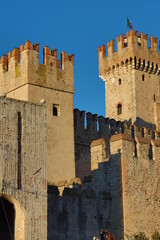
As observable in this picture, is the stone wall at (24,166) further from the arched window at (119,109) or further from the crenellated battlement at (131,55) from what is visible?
the crenellated battlement at (131,55)

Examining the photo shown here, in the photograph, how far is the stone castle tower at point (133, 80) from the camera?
4616 cm

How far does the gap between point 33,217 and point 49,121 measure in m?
10.8

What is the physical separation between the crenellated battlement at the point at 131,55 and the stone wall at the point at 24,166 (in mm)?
23538

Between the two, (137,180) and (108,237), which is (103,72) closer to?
(137,180)

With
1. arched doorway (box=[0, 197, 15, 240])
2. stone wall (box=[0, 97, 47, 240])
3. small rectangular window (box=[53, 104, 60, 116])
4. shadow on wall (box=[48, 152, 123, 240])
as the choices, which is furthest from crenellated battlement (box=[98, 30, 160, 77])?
arched doorway (box=[0, 197, 15, 240])

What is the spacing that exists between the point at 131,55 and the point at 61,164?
15586mm

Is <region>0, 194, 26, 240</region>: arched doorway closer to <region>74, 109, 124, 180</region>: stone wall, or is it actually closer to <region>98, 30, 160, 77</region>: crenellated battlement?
<region>74, 109, 124, 180</region>: stone wall

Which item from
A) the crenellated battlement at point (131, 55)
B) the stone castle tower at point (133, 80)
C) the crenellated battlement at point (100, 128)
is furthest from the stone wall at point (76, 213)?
the crenellated battlement at point (131, 55)

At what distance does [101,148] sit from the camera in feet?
99.8

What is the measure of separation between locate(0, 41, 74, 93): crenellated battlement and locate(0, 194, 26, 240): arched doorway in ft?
34.7

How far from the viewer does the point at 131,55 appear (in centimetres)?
4669

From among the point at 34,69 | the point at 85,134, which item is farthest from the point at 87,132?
the point at 34,69

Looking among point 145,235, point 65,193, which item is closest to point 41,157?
point 65,193

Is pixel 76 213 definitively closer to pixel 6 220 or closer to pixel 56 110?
pixel 6 220
